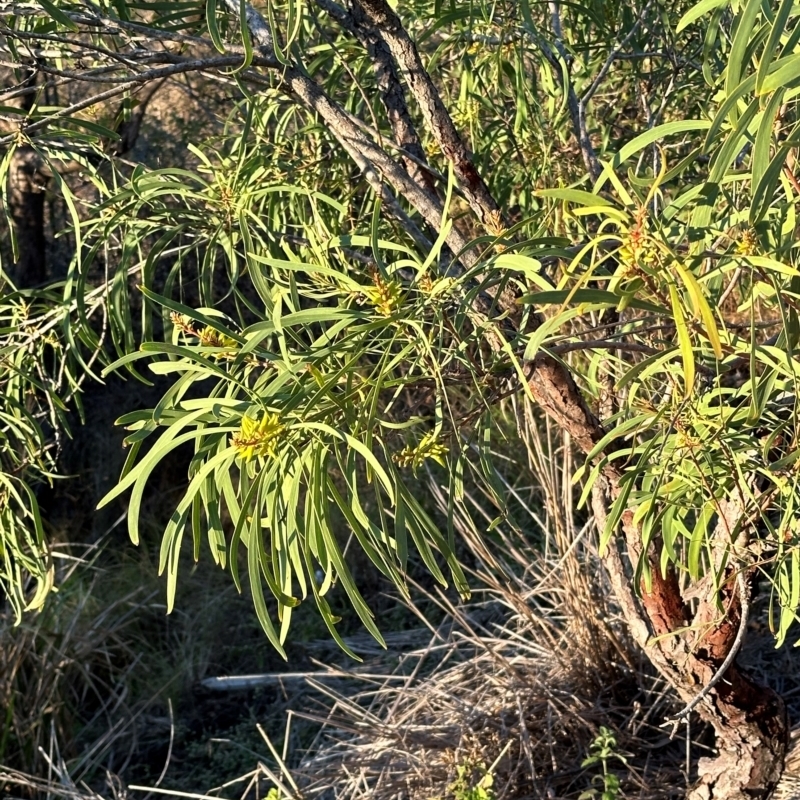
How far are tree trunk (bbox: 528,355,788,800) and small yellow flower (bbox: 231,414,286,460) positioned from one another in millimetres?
693

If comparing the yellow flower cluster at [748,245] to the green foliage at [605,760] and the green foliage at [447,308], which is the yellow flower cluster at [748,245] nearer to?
the green foliage at [447,308]

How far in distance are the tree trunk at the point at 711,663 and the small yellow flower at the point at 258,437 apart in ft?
2.27

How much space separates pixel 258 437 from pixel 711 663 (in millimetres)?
996

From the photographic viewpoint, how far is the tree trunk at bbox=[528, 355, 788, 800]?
1.50 meters

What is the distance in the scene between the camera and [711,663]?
1.53 metres

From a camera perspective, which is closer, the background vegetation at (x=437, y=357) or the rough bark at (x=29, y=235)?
the background vegetation at (x=437, y=357)

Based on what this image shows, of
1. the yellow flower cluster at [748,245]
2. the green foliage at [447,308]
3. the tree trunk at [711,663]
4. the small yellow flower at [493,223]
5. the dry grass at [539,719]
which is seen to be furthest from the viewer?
the dry grass at [539,719]

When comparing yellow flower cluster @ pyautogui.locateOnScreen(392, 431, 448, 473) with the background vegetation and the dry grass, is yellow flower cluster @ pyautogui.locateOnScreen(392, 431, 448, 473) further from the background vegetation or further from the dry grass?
the dry grass

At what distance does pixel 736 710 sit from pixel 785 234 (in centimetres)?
92

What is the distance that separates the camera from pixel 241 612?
338 centimetres

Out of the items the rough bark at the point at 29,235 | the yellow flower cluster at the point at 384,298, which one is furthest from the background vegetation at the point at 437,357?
the rough bark at the point at 29,235

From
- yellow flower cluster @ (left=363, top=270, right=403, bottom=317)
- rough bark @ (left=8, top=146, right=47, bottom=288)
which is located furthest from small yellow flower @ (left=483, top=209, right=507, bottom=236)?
rough bark @ (left=8, top=146, right=47, bottom=288)

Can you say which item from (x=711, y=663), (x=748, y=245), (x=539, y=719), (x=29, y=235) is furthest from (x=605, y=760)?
(x=29, y=235)

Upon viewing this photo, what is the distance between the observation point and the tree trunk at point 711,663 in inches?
58.9
